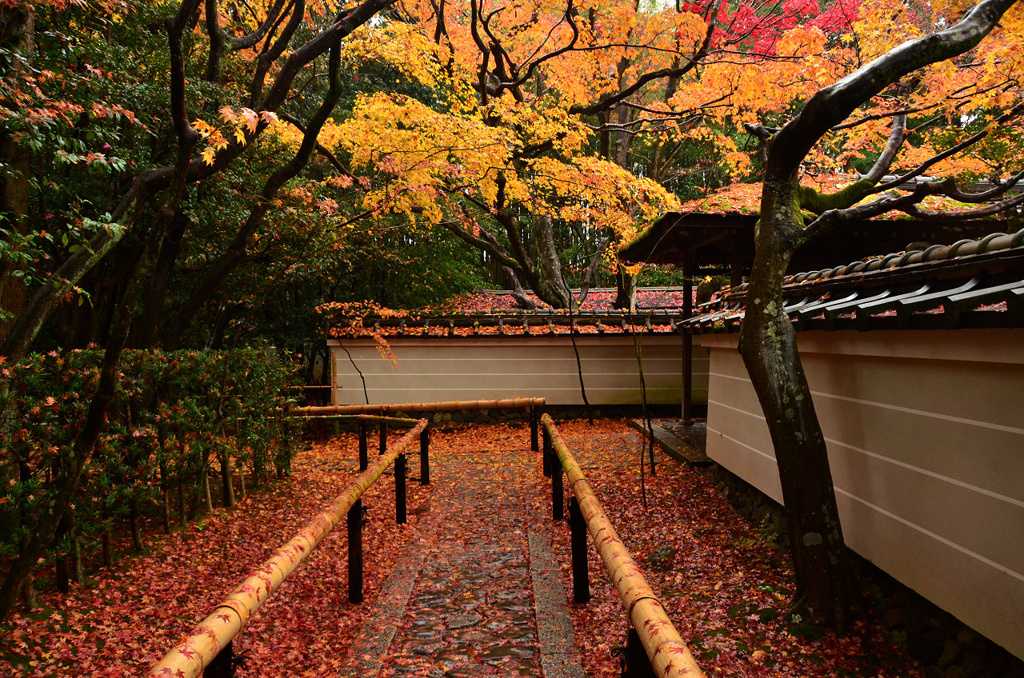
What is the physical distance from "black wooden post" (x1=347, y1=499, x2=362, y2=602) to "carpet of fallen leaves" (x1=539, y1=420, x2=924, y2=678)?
1.66 metres

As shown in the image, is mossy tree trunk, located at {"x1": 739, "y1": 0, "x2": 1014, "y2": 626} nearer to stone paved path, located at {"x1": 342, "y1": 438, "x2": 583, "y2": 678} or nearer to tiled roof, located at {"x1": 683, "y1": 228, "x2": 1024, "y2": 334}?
tiled roof, located at {"x1": 683, "y1": 228, "x2": 1024, "y2": 334}

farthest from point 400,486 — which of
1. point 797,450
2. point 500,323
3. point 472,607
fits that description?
point 500,323

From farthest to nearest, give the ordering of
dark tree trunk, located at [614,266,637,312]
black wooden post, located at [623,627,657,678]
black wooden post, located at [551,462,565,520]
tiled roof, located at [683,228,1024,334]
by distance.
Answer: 1. dark tree trunk, located at [614,266,637,312]
2. black wooden post, located at [551,462,565,520]
3. tiled roof, located at [683,228,1024,334]
4. black wooden post, located at [623,627,657,678]

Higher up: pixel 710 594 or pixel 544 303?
pixel 544 303

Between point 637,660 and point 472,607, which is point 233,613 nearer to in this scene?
point 637,660

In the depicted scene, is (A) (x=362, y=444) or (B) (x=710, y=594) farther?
(A) (x=362, y=444)

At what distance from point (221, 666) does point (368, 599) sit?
8.81 ft

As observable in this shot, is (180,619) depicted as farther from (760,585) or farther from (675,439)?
(675,439)

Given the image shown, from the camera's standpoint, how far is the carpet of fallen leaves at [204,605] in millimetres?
3629

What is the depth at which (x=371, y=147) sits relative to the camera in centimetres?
1030

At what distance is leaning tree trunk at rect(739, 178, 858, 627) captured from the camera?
3.90 meters

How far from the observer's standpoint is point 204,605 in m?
4.51

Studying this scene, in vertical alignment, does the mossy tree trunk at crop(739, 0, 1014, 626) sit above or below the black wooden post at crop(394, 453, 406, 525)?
above

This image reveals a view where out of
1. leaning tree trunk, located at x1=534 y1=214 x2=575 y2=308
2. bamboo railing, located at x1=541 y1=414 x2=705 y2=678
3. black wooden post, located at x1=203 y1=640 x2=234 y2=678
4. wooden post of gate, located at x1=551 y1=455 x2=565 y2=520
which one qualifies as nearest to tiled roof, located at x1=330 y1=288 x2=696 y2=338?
leaning tree trunk, located at x1=534 y1=214 x2=575 y2=308
